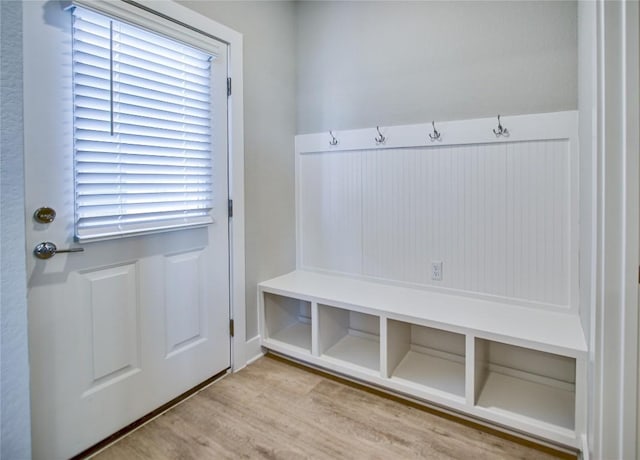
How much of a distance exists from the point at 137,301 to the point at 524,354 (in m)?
1.95

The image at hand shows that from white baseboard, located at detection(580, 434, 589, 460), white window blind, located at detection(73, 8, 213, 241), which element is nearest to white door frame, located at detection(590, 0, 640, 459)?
white baseboard, located at detection(580, 434, 589, 460)

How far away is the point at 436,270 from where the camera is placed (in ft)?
6.95

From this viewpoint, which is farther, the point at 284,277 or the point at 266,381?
the point at 284,277

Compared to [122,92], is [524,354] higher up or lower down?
lower down

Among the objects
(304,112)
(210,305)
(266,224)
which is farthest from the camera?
A: (304,112)

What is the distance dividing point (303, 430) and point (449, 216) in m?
1.33

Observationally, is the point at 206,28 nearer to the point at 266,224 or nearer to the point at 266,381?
the point at 266,224

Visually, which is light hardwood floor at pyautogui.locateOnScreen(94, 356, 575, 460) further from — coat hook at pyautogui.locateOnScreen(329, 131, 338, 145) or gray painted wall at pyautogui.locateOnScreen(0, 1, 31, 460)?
coat hook at pyautogui.locateOnScreen(329, 131, 338, 145)

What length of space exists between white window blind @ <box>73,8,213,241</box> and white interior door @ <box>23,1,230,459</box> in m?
0.05

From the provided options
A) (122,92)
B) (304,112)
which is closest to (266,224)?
(304,112)

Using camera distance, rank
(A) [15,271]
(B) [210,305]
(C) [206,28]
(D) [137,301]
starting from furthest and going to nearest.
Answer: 1. (B) [210,305]
2. (C) [206,28]
3. (D) [137,301]
4. (A) [15,271]

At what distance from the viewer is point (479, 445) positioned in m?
1.56

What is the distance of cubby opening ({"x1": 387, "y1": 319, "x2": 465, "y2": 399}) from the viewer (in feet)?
6.15

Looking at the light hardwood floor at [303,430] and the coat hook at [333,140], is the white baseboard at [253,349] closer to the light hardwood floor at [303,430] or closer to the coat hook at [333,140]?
the light hardwood floor at [303,430]
